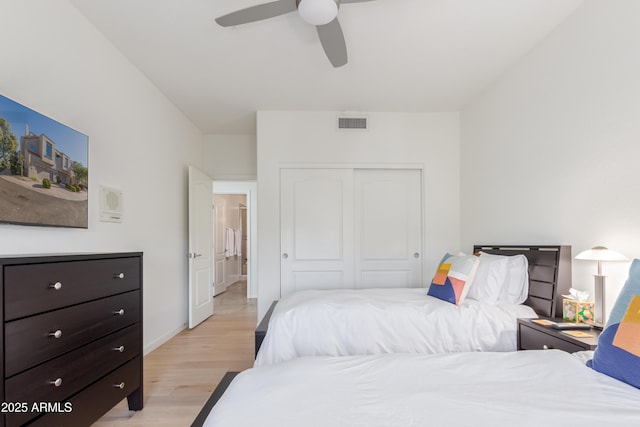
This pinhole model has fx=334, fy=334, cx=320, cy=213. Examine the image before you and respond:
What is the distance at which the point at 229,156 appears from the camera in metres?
4.80

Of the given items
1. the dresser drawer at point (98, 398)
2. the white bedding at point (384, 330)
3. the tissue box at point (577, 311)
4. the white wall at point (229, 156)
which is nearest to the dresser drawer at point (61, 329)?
the dresser drawer at point (98, 398)

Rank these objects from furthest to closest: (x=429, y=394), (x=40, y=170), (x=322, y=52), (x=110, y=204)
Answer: (x=322, y=52)
(x=110, y=204)
(x=40, y=170)
(x=429, y=394)

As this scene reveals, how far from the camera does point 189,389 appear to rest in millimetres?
2396

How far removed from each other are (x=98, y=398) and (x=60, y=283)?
67 cm

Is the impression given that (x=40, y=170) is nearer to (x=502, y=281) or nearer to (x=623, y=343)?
(x=623, y=343)

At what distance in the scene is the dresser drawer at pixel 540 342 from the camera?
1.71 m

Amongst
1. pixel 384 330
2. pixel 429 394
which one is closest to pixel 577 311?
pixel 384 330

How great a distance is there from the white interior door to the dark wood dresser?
6.31ft

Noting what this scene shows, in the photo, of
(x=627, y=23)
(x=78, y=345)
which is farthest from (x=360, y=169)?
(x=78, y=345)

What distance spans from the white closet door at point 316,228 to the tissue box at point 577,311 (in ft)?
7.20

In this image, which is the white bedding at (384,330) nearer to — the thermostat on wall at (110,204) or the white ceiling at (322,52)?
the thermostat on wall at (110,204)

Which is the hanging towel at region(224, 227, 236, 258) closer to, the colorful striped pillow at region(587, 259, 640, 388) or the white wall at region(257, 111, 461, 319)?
the white wall at region(257, 111, 461, 319)

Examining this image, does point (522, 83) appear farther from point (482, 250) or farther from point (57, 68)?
point (57, 68)

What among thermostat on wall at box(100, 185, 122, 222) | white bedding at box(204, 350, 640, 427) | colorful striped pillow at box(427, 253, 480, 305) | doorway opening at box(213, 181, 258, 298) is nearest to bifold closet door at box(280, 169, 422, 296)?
colorful striped pillow at box(427, 253, 480, 305)
